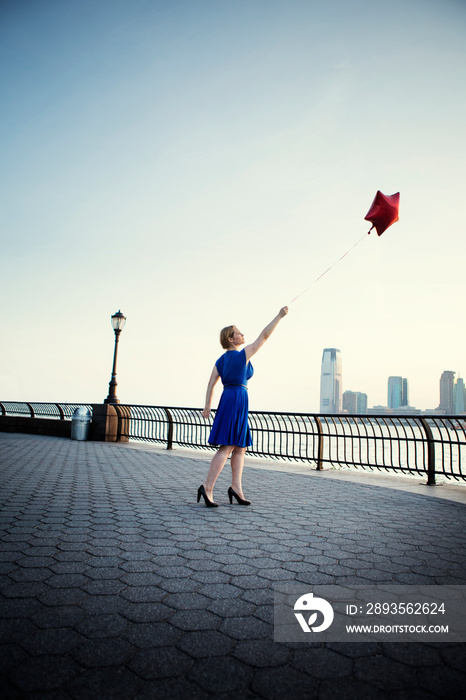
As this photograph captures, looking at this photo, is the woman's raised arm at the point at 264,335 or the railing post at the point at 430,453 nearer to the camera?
the woman's raised arm at the point at 264,335

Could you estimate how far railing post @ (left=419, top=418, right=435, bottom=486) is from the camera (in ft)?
23.0

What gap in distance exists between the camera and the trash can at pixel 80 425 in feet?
44.5

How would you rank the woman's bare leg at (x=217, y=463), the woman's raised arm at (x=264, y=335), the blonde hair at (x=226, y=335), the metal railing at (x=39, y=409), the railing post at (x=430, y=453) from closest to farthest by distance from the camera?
the woman's raised arm at (x=264, y=335), the woman's bare leg at (x=217, y=463), the blonde hair at (x=226, y=335), the railing post at (x=430, y=453), the metal railing at (x=39, y=409)

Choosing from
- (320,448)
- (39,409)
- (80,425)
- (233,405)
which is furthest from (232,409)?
(39,409)

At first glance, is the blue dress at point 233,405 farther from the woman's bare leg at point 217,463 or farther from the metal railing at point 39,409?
the metal railing at point 39,409

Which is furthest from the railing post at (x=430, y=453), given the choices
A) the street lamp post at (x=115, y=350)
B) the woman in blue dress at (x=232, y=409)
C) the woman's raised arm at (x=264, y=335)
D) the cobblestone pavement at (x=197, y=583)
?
the street lamp post at (x=115, y=350)

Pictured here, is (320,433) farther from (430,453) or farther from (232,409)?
(232,409)

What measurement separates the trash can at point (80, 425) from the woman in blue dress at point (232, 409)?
9672mm

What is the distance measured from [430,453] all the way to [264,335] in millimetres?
4292

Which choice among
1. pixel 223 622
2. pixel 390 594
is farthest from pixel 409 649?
pixel 223 622

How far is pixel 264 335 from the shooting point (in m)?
4.50

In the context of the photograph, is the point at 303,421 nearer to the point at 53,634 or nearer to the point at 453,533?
the point at 453,533

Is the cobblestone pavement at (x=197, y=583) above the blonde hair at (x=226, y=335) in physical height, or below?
below

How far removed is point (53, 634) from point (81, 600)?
1.18ft
